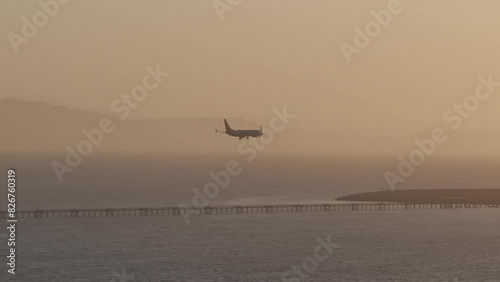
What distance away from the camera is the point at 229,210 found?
18000cm

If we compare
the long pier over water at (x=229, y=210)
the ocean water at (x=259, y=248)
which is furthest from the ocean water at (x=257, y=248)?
the long pier over water at (x=229, y=210)

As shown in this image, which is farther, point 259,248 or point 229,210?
point 229,210

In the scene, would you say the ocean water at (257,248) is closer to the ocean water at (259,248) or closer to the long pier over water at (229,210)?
the ocean water at (259,248)

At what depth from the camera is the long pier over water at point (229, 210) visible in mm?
163025

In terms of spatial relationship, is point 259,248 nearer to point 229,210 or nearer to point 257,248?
point 257,248

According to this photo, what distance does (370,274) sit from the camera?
102m

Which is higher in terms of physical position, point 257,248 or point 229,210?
point 229,210

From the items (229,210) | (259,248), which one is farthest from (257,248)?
(229,210)

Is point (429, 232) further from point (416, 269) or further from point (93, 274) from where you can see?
point (93, 274)

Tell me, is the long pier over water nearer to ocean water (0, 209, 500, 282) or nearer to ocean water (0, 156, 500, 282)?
ocean water (0, 156, 500, 282)

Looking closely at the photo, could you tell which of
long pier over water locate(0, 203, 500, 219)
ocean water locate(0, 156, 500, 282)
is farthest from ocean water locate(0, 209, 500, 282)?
long pier over water locate(0, 203, 500, 219)

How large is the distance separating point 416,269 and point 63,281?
136ft

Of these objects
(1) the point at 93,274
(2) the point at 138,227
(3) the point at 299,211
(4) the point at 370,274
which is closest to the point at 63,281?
(1) the point at 93,274

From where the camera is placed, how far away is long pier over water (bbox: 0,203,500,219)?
163 m
